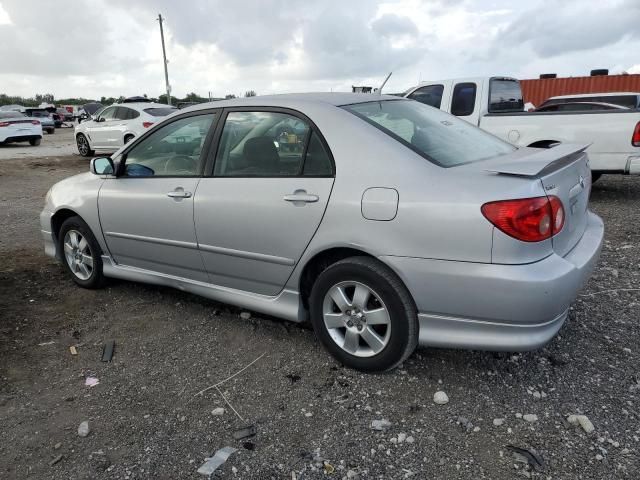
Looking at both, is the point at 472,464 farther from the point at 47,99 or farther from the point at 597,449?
the point at 47,99

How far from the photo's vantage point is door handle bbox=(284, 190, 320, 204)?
115 inches

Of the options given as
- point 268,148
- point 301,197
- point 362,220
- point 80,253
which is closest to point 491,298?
point 362,220

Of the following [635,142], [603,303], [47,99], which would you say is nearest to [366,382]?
[603,303]

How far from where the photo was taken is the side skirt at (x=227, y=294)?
321cm

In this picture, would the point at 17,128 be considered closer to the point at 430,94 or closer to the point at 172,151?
the point at 430,94

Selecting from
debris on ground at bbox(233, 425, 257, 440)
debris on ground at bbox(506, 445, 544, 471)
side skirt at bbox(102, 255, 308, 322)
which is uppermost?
side skirt at bbox(102, 255, 308, 322)

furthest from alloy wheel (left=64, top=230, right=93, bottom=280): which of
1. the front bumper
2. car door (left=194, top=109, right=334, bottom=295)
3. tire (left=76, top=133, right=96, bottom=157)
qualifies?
tire (left=76, top=133, right=96, bottom=157)

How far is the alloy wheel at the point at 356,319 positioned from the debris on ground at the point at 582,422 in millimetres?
968

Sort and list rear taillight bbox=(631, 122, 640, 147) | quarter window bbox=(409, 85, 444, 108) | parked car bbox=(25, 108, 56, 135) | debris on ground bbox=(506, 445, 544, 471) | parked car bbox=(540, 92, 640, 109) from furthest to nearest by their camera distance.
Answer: parked car bbox=(25, 108, 56, 135) → parked car bbox=(540, 92, 640, 109) → quarter window bbox=(409, 85, 444, 108) → rear taillight bbox=(631, 122, 640, 147) → debris on ground bbox=(506, 445, 544, 471)

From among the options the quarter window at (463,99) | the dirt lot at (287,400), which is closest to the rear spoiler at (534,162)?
the dirt lot at (287,400)

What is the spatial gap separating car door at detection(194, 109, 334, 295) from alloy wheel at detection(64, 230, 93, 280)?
147cm

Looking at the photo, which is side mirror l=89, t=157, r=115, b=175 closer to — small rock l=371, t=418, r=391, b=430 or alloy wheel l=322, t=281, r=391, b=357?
alloy wheel l=322, t=281, r=391, b=357

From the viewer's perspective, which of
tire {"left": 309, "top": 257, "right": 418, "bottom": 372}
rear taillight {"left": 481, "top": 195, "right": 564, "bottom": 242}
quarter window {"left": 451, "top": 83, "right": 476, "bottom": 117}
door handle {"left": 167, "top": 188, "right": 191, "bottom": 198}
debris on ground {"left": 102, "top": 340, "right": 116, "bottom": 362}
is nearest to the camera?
rear taillight {"left": 481, "top": 195, "right": 564, "bottom": 242}

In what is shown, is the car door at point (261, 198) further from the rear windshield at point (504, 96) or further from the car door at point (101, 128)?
the car door at point (101, 128)
